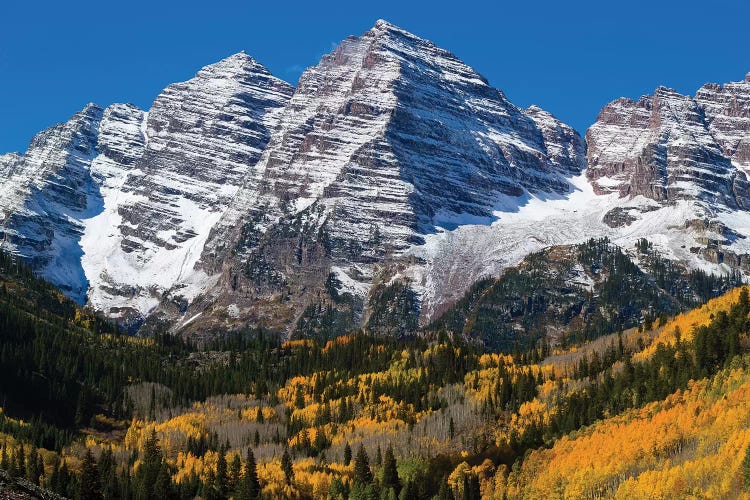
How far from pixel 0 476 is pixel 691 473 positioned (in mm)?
117405

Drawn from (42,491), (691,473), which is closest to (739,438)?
(691,473)

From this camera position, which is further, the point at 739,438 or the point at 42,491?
the point at 739,438

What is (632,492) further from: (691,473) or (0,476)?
(0,476)

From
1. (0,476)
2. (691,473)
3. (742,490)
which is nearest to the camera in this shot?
(0,476)

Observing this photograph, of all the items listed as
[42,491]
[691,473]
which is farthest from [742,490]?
[42,491]

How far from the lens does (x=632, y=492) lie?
19588cm

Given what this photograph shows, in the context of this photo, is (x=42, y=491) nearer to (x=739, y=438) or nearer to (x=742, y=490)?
(x=742, y=490)

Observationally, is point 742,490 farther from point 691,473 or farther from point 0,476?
point 0,476

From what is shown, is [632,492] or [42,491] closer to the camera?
[42,491]

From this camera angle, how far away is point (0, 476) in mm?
111750

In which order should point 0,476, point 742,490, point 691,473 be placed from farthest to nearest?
point 691,473 → point 742,490 → point 0,476

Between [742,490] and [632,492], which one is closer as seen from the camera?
[742,490]

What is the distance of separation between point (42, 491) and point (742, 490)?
106 meters

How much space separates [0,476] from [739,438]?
125m
